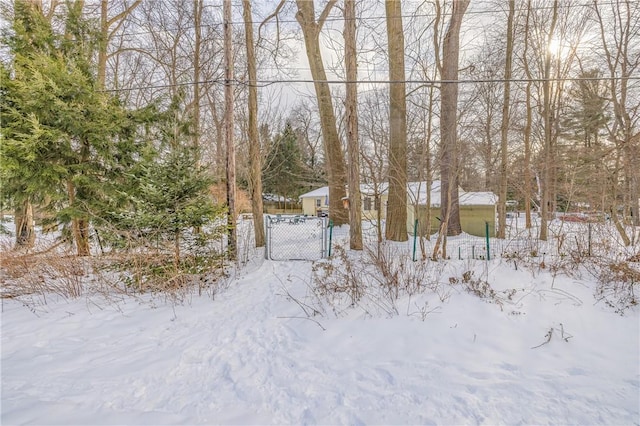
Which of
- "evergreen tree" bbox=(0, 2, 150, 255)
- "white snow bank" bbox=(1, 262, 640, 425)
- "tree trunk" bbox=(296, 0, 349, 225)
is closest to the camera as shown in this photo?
"white snow bank" bbox=(1, 262, 640, 425)

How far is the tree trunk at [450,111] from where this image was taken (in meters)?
6.02

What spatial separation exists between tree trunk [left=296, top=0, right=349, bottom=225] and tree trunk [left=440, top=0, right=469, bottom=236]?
3.62m

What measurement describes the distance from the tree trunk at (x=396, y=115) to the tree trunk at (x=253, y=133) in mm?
3630

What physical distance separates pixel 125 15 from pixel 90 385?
1123 cm

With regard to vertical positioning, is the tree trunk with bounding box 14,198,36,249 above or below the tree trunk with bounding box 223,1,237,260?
below

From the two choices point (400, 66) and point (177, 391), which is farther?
point (400, 66)

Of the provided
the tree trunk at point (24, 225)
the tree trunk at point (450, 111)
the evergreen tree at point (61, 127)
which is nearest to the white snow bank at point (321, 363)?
the evergreen tree at point (61, 127)

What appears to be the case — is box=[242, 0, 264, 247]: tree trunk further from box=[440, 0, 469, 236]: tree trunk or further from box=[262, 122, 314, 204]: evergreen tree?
box=[262, 122, 314, 204]: evergreen tree

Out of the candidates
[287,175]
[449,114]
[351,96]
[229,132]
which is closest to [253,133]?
[229,132]

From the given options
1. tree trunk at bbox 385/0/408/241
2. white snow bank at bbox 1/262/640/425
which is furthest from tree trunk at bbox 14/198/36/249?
tree trunk at bbox 385/0/408/241

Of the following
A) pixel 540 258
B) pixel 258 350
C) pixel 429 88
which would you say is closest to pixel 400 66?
pixel 429 88

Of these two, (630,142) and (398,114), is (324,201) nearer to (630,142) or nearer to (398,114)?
(398,114)

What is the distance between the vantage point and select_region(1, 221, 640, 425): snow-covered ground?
80.2 inches

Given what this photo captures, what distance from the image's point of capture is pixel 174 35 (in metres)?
10.2
